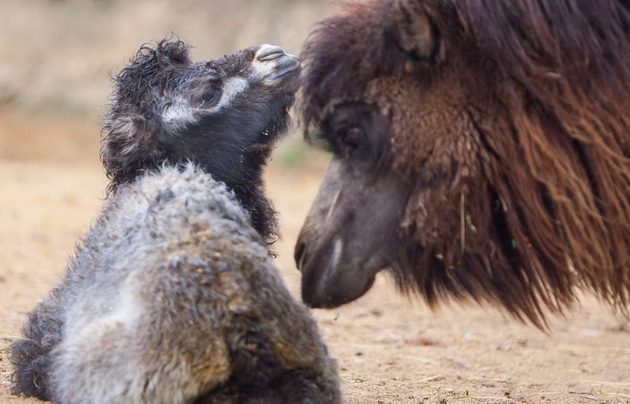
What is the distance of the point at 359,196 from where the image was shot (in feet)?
11.2

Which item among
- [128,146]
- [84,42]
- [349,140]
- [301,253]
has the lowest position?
[301,253]

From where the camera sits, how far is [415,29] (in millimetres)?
3223

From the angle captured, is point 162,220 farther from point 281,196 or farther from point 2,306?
point 281,196

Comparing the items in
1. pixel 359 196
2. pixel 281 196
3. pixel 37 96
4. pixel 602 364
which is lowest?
pixel 602 364

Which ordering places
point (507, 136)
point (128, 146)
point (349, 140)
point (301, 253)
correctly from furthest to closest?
point (128, 146) < point (301, 253) < point (349, 140) < point (507, 136)

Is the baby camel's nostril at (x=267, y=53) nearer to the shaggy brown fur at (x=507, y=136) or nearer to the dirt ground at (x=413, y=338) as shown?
the shaggy brown fur at (x=507, y=136)

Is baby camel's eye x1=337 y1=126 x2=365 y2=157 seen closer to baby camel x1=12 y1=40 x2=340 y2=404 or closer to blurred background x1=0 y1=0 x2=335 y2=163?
baby camel x1=12 y1=40 x2=340 y2=404

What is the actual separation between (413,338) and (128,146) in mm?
3238

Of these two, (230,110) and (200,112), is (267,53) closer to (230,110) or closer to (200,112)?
(230,110)

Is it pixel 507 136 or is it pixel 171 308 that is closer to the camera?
pixel 171 308

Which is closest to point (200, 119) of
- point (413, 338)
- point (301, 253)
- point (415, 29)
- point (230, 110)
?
point (230, 110)

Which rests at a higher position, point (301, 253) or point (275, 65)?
point (275, 65)

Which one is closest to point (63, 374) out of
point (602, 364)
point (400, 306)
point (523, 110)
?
point (523, 110)

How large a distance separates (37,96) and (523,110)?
15671 millimetres
